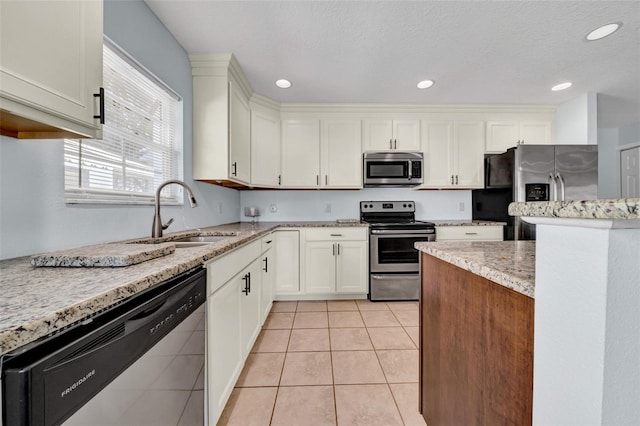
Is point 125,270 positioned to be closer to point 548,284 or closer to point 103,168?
point 103,168

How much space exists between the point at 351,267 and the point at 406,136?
1767mm

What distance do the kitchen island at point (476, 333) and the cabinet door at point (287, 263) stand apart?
1.87 metres

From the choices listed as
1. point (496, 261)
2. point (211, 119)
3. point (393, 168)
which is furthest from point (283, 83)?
point (496, 261)

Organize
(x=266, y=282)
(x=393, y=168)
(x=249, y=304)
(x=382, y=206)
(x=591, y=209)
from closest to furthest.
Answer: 1. (x=591, y=209)
2. (x=249, y=304)
3. (x=266, y=282)
4. (x=393, y=168)
5. (x=382, y=206)

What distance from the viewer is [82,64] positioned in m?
0.92

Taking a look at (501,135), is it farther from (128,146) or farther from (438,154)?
(128,146)

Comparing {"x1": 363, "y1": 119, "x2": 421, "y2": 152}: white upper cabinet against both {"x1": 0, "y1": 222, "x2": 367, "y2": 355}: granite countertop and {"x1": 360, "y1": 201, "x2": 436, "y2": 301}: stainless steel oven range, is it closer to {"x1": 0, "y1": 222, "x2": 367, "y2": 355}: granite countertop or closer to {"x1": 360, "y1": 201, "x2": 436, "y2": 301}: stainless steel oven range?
{"x1": 360, "y1": 201, "x2": 436, "y2": 301}: stainless steel oven range

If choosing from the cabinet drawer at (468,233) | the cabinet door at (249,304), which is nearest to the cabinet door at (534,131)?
the cabinet drawer at (468,233)

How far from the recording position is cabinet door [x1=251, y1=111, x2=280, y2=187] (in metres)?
3.03

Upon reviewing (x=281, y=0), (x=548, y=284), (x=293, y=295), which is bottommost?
(x=293, y=295)

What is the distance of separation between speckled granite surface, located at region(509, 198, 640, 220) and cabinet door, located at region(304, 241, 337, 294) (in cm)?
254

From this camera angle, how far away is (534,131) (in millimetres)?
3365

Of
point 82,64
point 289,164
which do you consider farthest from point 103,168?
point 289,164

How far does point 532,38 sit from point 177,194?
298 cm
